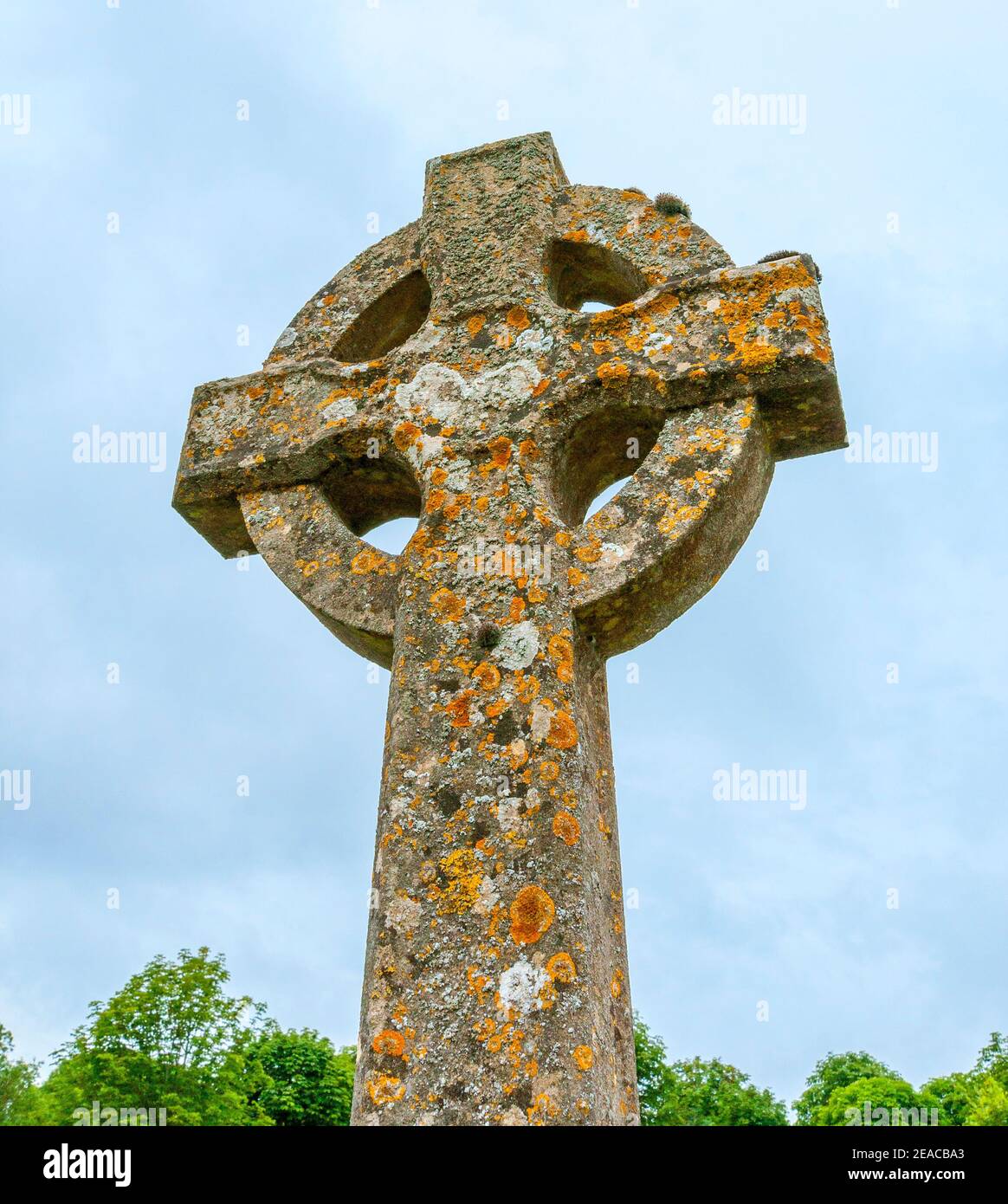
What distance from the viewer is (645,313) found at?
15.3 feet

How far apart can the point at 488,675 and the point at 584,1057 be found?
1311 millimetres

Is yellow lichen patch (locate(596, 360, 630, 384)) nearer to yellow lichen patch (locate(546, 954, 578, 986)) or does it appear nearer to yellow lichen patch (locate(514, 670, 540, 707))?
yellow lichen patch (locate(514, 670, 540, 707))

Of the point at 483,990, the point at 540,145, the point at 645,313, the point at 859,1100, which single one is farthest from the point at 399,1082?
the point at 859,1100

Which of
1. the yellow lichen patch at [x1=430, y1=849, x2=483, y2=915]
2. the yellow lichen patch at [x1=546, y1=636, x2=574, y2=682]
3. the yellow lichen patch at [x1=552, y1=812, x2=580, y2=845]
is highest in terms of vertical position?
the yellow lichen patch at [x1=546, y1=636, x2=574, y2=682]

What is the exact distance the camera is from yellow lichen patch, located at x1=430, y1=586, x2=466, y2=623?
4.09 meters

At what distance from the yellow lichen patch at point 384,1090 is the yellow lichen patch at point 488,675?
1282mm

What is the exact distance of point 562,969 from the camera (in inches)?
129

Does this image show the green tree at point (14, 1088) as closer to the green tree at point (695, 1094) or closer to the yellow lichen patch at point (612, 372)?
the green tree at point (695, 1094)

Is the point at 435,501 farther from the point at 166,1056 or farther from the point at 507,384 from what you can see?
the point at 166,1056

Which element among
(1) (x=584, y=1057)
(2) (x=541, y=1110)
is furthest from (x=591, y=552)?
(2) (x=541, y=1110)

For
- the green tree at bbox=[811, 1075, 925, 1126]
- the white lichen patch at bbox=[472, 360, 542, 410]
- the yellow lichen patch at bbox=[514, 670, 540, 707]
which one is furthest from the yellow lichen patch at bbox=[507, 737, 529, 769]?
the green tree at bbox=[811, 1075, 925, 1126]

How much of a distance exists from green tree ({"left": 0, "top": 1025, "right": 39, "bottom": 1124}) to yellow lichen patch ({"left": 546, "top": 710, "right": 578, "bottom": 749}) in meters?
24.0

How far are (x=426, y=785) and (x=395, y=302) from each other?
8.91 feet
